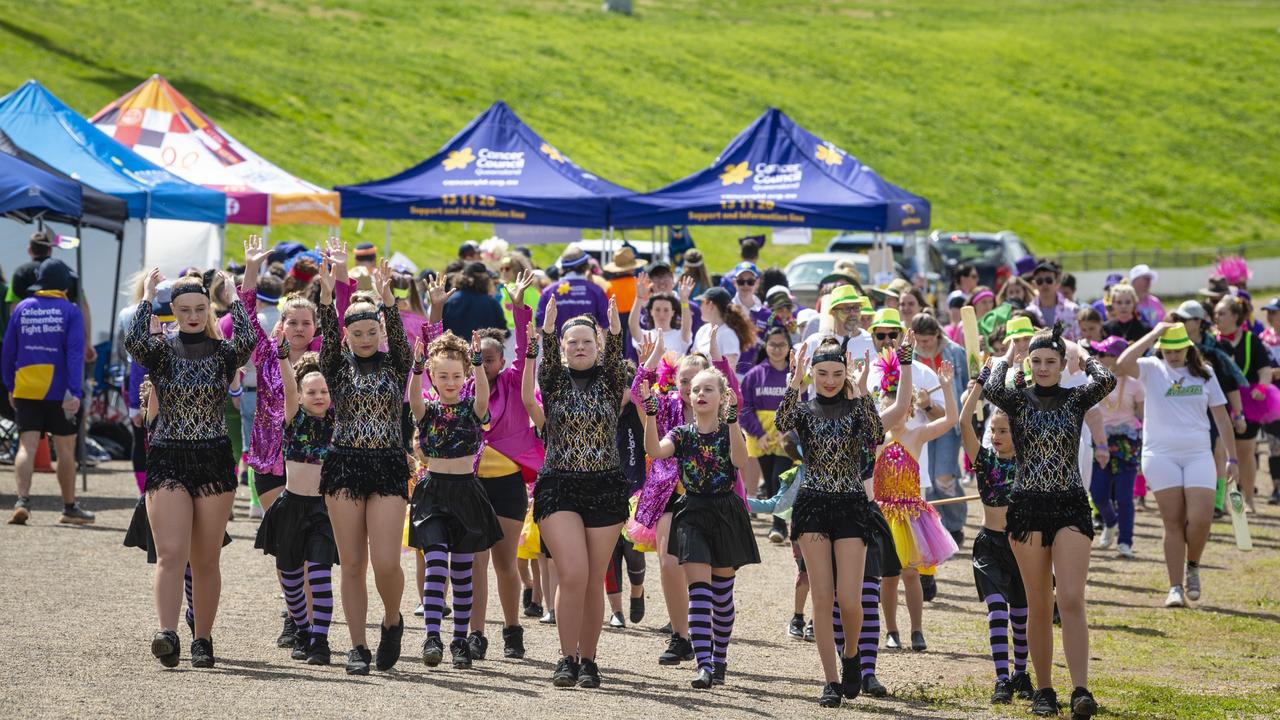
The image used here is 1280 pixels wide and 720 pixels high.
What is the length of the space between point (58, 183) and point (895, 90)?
2112 inches

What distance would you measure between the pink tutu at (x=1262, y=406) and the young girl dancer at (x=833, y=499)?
7.96 m

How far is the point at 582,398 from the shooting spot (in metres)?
7.75

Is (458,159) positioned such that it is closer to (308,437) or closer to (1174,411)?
(1174,411)

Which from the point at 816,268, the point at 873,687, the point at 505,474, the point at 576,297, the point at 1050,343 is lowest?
the point at 873,687

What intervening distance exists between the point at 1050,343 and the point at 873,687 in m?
1.85

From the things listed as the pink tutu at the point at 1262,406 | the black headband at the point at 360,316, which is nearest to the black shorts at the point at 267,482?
the black headband at the point at 360,316

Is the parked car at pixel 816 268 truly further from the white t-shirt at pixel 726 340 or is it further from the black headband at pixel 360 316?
the black headband at pixel 360 316

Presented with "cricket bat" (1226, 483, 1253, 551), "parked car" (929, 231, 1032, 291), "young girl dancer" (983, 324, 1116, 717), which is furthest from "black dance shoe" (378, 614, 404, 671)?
"parked car" (929, 231, 1032, 291)

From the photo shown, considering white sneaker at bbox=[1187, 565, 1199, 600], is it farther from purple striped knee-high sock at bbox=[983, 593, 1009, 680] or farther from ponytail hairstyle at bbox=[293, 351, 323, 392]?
ponytail hairstyle at bbox=[293, 351, 323, 392]

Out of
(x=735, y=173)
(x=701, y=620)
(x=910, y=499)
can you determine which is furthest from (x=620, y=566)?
(x=735, y=173)

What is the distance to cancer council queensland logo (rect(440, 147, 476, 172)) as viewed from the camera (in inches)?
789

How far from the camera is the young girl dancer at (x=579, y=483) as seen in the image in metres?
7.57

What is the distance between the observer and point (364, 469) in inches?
301

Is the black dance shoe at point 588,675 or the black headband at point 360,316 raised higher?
the black headband at point 360,316
